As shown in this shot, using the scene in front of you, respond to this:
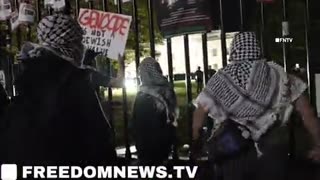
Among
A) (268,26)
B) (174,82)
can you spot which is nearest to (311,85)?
(268,26)

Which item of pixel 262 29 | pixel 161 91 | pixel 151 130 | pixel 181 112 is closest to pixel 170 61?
pixel 161 91

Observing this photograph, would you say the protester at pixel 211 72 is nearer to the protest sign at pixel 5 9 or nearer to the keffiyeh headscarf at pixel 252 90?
the keffiyeh headscarf at pixel 252 90

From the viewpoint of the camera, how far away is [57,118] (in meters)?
3.29

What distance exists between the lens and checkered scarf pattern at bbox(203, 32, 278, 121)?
3168 mm

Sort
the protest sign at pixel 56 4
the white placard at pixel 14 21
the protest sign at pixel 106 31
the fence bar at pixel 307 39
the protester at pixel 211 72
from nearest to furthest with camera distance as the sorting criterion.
Answer: the fence bar at pixel 307 39 < the protester at pixel 211 72 < the protest sign at pixel 106 31 < the protest sign at pixel 56 4 < the white placard at pixel 14 21

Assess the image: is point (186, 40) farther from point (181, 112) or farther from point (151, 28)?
point (181, 112)

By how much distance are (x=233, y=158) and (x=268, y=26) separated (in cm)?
72

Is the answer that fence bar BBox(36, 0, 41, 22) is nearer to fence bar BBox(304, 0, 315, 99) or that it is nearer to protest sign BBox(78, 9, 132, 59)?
protest sign BBox(78, 9, 132, 59)

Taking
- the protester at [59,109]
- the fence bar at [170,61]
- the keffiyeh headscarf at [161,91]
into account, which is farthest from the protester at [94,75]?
the fence bar at [170,61]

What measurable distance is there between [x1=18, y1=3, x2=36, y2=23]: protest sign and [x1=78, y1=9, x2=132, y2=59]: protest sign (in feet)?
1.18

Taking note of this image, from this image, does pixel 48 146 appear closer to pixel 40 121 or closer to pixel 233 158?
pixel 40 121

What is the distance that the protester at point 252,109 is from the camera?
3164 millimetres

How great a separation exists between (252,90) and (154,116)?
545 millimetres

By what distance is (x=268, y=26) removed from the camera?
3232mm
